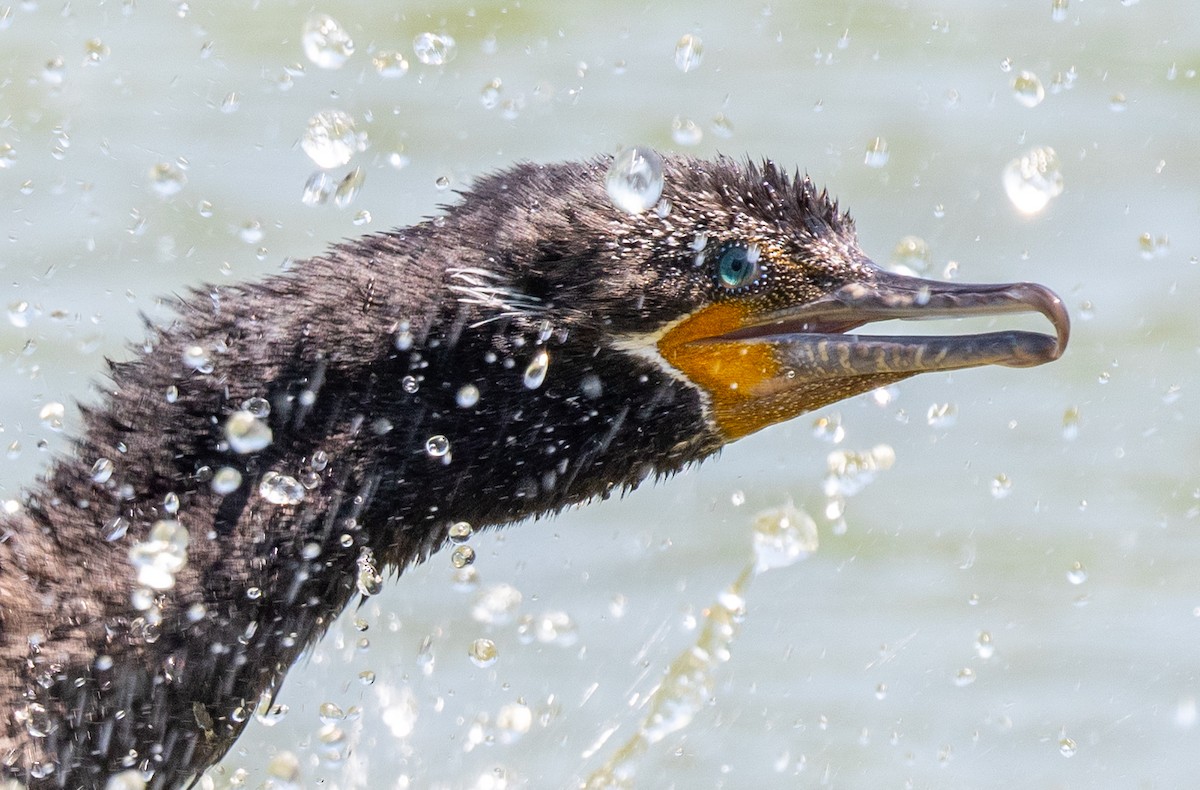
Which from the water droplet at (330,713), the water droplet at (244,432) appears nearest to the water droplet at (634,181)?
the water droplet at (244,432)

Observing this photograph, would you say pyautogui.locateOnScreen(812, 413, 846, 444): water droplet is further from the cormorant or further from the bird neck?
the bird neck

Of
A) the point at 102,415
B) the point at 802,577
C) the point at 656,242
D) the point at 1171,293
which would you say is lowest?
the point at 802,577

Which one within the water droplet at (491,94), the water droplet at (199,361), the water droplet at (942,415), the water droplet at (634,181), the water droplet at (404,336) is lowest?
the water droplet at (942,415)

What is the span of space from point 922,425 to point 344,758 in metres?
3.32

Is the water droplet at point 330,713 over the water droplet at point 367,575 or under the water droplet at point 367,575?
under

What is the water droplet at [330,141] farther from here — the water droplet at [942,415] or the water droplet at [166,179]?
the water droplet at [942,415]

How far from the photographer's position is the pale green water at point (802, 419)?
629 centimetres

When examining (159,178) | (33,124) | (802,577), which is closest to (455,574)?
(802,577)

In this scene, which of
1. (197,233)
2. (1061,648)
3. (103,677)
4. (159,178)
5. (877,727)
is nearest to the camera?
(103,677)

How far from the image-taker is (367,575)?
440cm

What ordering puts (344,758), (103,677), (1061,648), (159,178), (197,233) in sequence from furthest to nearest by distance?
(197,233)
(159,178)
(1061,648)
(344,758)
(103,677)

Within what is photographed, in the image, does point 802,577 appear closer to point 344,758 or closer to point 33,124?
point 344,758

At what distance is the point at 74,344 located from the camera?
7.81 meters

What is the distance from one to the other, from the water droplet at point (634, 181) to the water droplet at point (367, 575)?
42.2 inches
